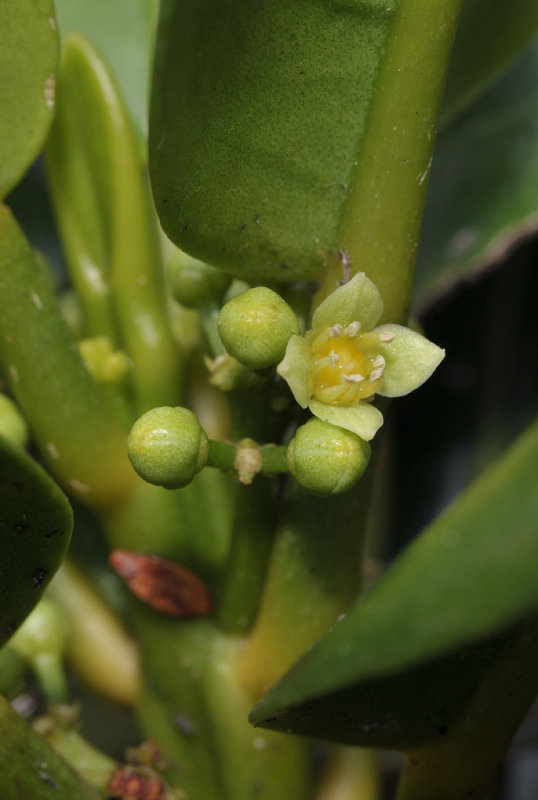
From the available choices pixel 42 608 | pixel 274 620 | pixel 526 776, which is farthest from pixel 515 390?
pixel 42 608

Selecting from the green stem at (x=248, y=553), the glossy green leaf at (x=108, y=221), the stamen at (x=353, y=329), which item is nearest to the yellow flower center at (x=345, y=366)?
the stamen at (x=353, y=329)

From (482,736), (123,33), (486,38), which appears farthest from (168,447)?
(123,33)

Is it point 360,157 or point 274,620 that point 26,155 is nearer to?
point 360,157

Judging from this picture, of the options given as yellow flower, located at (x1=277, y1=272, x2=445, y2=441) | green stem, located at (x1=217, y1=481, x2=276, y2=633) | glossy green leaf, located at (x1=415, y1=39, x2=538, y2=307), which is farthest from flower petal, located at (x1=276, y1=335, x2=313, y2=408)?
glossy green leaf, located at (x1=415, y1=39, x2=538, y2=307)

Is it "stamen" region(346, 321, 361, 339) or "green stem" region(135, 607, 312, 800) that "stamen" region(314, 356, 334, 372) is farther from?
"green stem" region(135, 607, 312, 800)

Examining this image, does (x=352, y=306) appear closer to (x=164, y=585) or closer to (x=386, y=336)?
(x=386, y=336)
